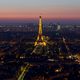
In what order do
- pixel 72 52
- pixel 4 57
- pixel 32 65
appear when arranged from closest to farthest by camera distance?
1. pixel 32 65
2. pixel 4 57
3. pixel 72 52

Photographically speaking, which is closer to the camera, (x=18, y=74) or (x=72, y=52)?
(x=18, y=74)

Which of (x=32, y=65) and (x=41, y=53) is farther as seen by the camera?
(x=41, y=53)

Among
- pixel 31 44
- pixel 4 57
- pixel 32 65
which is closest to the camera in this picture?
pixel 32 65

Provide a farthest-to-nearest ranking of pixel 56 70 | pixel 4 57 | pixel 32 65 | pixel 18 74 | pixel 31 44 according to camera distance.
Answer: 1. pixel 31 44
2. pixel 4 57
3. pixel 32 65
4. pixel 56 70
5. pixel 18 74

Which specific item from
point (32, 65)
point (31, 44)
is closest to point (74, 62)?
point (32, 65)

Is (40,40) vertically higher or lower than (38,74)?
lower

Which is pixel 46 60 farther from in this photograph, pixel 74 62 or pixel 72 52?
pixel 72 52

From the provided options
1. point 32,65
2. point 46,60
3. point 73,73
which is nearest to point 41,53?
point 46,60

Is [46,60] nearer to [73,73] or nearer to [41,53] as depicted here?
[41,53]

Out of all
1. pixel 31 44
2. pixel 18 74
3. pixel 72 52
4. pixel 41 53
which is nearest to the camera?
pixel 18 74
